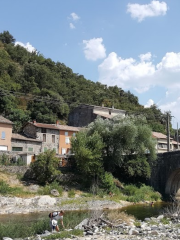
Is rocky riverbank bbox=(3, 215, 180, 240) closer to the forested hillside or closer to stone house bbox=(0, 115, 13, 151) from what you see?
stone house bbox=(0, 115, 13, 151)

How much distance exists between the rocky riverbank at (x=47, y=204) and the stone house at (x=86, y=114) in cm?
3618

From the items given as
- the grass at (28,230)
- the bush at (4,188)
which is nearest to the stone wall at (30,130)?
the bush at (4,188)

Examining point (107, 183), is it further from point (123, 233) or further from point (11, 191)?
point (123, 233)

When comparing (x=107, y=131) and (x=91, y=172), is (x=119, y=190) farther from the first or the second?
(x=107, y=131)

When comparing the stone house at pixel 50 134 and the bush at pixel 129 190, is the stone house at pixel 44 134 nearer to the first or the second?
the stone house at pixel 50 134

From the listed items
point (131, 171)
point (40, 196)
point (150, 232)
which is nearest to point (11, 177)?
point (40, 196)

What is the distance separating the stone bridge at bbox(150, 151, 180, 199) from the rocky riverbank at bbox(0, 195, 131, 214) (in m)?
11.6

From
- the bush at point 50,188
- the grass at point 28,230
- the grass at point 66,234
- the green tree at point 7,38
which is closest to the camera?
the grass at point 66,234

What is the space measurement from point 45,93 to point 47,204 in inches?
1957

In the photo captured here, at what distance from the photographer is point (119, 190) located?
4394 cm

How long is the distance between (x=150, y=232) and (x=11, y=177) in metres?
25.9

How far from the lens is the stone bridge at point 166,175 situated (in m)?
46.8

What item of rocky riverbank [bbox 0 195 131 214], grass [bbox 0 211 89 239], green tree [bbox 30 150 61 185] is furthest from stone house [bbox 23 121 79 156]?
grass [bbox 0 211 89 239]

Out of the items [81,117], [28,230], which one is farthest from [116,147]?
[81,117]
